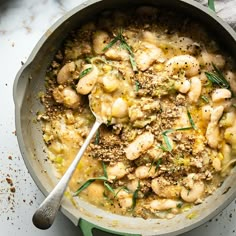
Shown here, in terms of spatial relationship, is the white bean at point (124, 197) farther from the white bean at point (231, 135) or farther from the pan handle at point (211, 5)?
the pan handle at point (211, 5)

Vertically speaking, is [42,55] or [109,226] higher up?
[42,55]

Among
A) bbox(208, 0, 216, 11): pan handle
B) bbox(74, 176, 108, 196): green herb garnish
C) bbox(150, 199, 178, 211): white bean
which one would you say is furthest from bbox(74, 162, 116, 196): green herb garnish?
bbox(208, 0, 216, 11): pan handle

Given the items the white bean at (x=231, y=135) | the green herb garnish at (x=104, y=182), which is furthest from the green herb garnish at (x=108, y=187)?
the white bean at (x=231, y=135)

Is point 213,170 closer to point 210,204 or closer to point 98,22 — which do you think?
point 210,204

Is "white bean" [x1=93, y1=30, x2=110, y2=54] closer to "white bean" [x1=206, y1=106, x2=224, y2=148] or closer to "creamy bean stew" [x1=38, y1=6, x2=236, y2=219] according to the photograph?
"creamy bean stew" [x1=38, y1=6, x2=236, y2=219]

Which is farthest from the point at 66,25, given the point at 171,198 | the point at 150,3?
the point at 171,198
